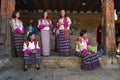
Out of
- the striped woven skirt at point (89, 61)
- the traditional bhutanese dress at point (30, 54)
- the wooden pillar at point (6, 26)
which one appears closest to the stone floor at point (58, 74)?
the striped woven skirt at point (89, 61)

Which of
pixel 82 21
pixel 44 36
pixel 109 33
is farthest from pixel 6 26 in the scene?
pixel 82 21

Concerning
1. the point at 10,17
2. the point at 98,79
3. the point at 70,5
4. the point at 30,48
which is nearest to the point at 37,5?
the point at 70,5

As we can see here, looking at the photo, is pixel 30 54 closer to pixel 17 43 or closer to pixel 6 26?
pixel 17 43

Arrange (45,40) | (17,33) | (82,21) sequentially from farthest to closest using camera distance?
(82,21)
(45,40)
(17,33)

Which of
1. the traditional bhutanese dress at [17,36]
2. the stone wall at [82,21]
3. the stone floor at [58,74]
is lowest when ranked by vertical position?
the stone floor at [58,74]

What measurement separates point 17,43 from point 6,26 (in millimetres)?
632

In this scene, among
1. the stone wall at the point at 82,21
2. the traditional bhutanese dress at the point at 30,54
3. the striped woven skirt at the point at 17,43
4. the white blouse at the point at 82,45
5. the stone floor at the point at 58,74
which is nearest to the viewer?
the stone floor at the point at 58,74

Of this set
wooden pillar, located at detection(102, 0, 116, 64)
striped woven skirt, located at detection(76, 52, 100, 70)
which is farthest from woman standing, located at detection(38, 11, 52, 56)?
wooden pillar, located at detection(102, 0, 116, 64)

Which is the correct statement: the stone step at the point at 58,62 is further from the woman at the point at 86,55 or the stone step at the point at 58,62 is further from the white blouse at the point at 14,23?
the white blouse at the point at 14,23

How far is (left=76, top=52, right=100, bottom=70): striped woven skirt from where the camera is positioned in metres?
7.43

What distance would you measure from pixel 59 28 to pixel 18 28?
1.29 meters

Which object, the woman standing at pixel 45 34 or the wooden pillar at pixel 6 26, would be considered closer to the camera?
the wooden pillar at pixel 6 26

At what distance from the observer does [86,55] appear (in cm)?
743

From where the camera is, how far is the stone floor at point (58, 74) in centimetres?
694
